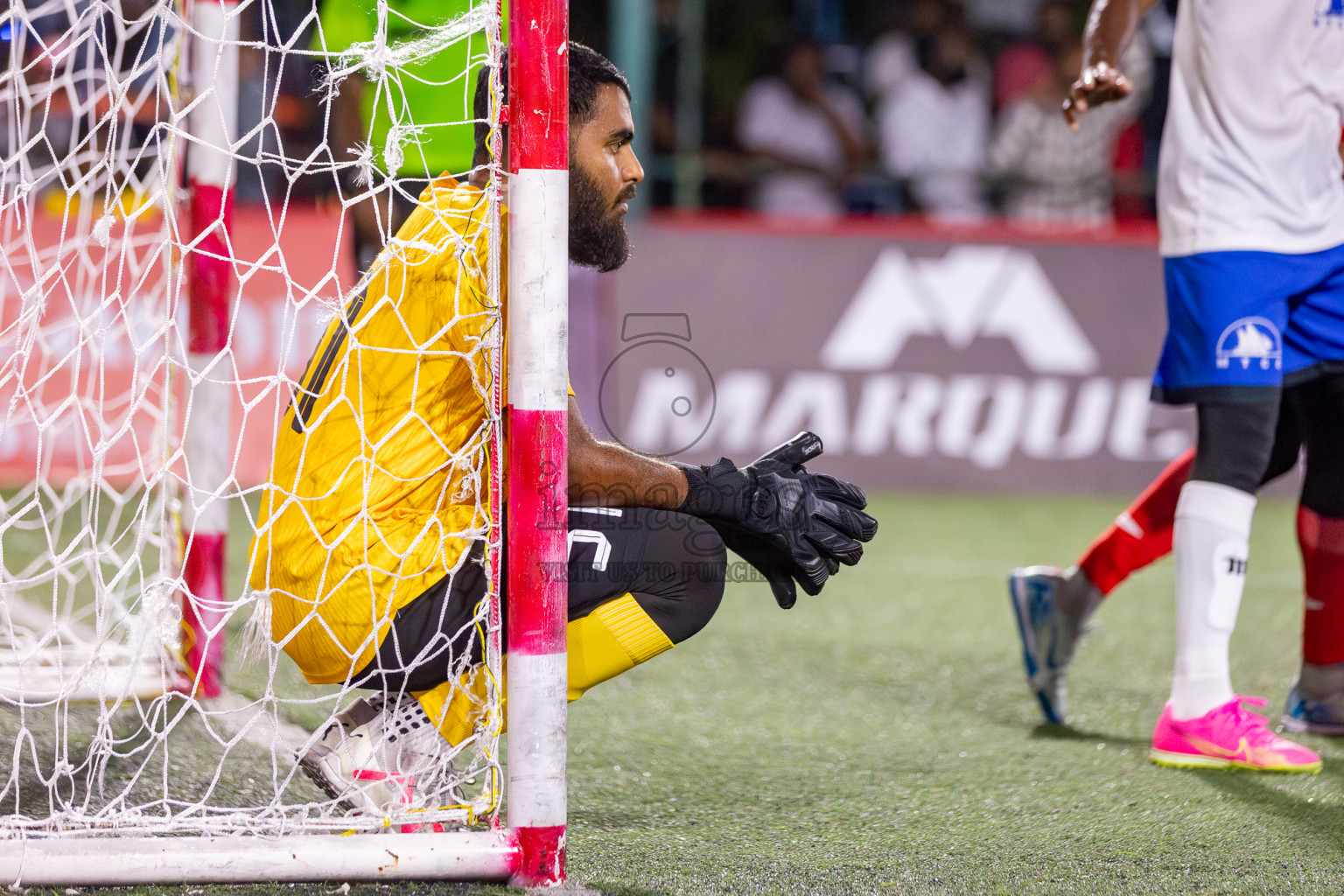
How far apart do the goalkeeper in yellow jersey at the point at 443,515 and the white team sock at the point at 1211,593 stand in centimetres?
86

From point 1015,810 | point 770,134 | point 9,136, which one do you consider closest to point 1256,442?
point 1015,810

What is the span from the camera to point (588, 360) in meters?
6.50

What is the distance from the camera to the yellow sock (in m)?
2.07

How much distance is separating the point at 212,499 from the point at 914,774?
1.33 metres

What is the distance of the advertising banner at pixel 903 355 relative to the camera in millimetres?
6625

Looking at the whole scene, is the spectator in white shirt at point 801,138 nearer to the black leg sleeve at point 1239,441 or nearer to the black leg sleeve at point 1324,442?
the black leg sleeve at point 1324,442

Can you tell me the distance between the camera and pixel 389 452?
206cm

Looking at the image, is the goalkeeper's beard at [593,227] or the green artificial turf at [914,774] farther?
the goalkeeper's beard at [593,227]

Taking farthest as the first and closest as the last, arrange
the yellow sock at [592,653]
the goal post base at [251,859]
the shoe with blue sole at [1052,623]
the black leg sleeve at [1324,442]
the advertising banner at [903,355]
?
the advertising banner at [903,355], the shoe with blue sole at [1052,623], the black leg sleeve at [1324,442], the yellow sock at [592,653], the goal post base at [251,859]

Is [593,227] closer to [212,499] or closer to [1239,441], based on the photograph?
[212,499]

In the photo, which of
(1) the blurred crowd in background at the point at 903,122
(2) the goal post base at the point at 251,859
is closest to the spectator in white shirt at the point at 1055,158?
(1) the blurred crowd in background at the point at 903,122

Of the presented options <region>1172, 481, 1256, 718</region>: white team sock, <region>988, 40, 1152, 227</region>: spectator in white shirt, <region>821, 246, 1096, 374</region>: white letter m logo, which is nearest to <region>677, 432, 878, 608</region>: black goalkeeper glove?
<region>1172, 481, 1256, 718</region>: white team sock

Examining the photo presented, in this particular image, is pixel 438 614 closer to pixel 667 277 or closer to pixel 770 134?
pixel 667 277

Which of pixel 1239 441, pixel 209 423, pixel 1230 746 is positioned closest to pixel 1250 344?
pixel 1239 441
